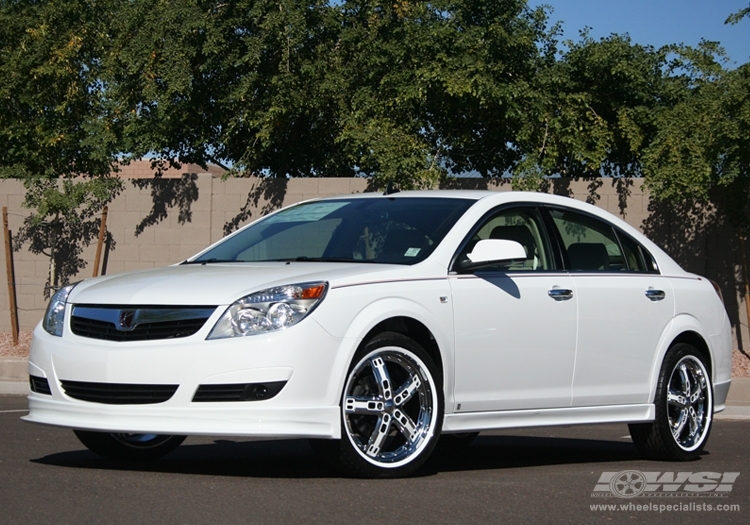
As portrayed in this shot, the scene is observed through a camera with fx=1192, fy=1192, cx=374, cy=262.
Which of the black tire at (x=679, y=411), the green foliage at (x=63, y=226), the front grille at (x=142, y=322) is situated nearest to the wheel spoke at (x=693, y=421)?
the black tire at (x=679, y=411)

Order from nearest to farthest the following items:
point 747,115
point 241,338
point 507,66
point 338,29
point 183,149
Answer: point 241,338
point 747,115
point 507,66
point 338,29
point 183,149

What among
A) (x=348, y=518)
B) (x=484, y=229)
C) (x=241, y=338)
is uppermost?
(x=484, y=229)

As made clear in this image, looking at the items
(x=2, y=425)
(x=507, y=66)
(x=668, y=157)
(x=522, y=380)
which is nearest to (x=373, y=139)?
(x=507, y=66)

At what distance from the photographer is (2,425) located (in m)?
9.20

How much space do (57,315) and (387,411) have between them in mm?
1936

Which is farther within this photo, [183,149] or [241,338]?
[183,149]

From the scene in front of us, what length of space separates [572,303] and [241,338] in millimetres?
2387

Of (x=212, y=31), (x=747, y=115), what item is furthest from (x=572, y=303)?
(x=212, y=31)

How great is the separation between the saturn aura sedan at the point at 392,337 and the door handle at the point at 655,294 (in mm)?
20

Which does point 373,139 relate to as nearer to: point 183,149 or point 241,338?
point 183,149

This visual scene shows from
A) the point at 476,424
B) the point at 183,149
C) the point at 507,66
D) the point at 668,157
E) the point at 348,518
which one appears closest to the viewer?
the point at 348,518

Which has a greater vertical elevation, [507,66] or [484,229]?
[507,66]

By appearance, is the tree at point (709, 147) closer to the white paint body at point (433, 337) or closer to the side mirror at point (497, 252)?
the white paint body at point (433, 337)
